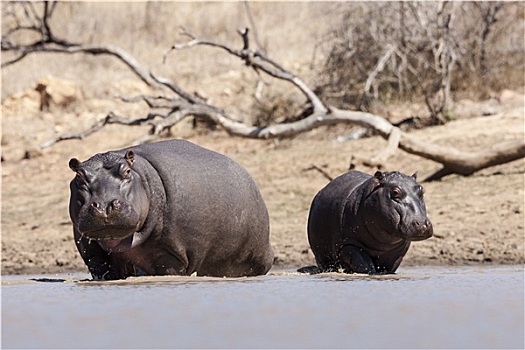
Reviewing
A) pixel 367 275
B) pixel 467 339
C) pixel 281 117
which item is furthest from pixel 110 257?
pixel 281 117

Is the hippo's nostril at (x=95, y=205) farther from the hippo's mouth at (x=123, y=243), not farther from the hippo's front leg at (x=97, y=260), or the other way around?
the hippo's front leg at (x=97, y=260)

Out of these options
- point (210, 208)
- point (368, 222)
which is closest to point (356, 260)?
point (368, 222)

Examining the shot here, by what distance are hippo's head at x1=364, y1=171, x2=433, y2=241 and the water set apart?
0.38m

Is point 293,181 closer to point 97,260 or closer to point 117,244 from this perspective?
point 97,260

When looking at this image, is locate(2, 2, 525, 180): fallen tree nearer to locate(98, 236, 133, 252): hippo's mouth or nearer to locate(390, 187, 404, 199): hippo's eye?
locate(390, 187, 404, 199): hippo's eye

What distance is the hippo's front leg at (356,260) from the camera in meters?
7.97

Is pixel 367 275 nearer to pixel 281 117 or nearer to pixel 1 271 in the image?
pixel 1 271

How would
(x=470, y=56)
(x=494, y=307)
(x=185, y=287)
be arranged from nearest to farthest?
1. (x=494, y=307)
2. (x=185, y=287)
3. (x=470, y=56)

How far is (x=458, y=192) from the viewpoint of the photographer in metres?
11.5

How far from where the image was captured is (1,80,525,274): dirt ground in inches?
398

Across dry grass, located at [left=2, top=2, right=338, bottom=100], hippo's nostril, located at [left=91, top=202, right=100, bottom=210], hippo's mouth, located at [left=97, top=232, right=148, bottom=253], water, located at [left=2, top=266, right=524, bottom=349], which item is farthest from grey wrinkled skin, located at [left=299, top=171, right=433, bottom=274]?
dry grass, located at [left=2, top=2, right=338, bottom=100]

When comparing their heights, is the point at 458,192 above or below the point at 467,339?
below

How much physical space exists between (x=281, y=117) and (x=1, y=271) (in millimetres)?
6097

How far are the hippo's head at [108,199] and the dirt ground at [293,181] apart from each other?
3243 millimetres
